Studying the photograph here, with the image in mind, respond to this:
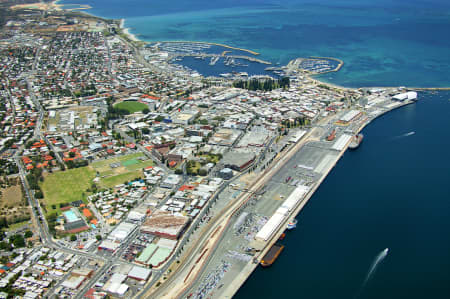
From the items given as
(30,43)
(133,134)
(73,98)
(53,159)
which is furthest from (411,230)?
(30,43)

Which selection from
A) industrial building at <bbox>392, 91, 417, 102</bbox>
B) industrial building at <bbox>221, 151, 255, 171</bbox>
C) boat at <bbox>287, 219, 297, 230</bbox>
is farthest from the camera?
industrial building at <bbox>392, 91, 417, 102</bbox>

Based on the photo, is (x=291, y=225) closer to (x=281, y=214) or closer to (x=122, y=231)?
(x=281, y=214)

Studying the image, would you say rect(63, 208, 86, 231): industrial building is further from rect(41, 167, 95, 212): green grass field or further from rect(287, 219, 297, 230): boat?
rect(287, 219, 297, 230): boat

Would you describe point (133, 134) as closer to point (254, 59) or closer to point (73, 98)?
point (73, 98)

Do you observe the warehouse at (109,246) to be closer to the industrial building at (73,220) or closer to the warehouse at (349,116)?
the industrial building at (73,220)

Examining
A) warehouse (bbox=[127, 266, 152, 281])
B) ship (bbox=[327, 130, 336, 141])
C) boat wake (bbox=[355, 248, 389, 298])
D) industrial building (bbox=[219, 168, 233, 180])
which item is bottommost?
boat wake (bbox=[355, 248, 389, 298])

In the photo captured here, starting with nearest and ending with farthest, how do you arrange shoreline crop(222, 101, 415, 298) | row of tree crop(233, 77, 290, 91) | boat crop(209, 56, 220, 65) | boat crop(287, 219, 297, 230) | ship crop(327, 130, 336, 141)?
shoreline crop(222, 101, 415, 298) < boat crop(287, 219, 297, 230) < ship crop(327, 130, 336, 141) < row of tree crop(233, 77, 290, 91) < boat crop(209, 56, 220, 65)

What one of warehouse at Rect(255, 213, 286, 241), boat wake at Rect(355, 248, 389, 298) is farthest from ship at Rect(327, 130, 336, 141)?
boat wake at Rect(355, 248, 389, 298)
